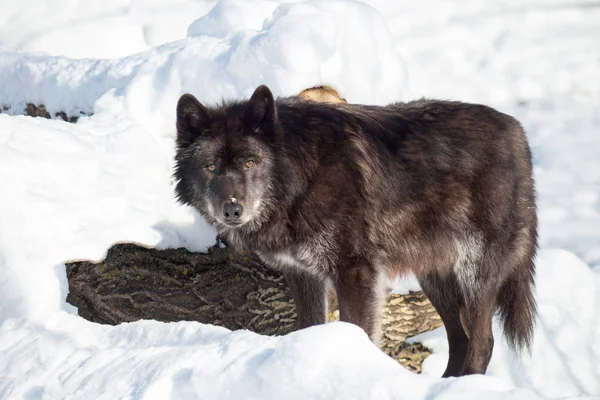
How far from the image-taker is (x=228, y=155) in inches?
168

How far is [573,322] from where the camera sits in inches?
A: 263

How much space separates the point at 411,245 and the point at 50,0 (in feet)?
40.1

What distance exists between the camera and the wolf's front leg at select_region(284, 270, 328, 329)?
4859 mm

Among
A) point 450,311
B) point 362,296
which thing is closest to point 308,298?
point 362,296

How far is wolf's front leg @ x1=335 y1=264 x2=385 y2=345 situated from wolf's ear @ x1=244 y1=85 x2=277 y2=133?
3.45ft

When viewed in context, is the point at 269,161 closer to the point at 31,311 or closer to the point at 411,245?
the point at 411,245

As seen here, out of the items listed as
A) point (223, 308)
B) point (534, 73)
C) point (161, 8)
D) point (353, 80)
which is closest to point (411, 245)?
point (223, 308)

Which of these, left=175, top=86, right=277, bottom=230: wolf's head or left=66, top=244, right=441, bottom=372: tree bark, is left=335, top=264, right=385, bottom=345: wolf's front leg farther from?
left=66, top=244, right=441, bottom=372: tree bark

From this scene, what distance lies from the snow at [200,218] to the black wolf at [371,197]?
80 cm

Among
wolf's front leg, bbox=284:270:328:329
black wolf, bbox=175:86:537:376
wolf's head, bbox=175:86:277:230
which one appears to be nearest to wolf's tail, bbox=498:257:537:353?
black wolf, bbox=175:86:537:376

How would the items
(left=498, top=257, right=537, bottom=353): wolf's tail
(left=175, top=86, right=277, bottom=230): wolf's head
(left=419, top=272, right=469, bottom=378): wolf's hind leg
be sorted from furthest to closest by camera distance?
(left=419, top=272, right=469, bottom=378): wolf's hind leg
(left=498, top=257, right=537, bottom=353): wolf's tail
(left=175, top=86, right=277, bottom=230): wolf's head

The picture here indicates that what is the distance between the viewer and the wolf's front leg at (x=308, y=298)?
4.86m

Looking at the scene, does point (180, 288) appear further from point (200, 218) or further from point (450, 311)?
point (450, 311)

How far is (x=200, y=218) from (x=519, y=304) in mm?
2407
